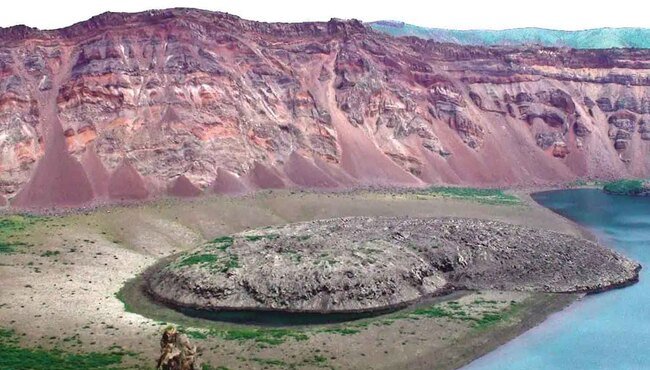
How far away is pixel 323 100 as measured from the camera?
9475cm

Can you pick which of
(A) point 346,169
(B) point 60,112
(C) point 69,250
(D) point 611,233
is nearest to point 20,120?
(B) point 60,112

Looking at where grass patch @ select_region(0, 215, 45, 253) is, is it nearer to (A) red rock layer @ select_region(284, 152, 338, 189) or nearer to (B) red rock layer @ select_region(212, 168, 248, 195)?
(B) red rock layer @ select_region(212, 168, 248, 195)

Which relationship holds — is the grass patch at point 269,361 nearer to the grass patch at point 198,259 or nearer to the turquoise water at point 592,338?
the turquoise water at point 592,338

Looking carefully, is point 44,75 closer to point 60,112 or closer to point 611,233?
point 60,112

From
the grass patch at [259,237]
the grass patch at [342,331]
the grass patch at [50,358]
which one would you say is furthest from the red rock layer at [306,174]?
the grass patch at [50,358]

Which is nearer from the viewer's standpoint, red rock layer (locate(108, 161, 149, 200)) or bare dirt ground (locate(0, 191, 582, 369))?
bare dirt ground (locate(0, 191, 582, 369))

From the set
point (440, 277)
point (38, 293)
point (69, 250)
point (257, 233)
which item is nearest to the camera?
point (38, 293)

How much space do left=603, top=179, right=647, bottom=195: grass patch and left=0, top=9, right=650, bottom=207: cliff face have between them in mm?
9388

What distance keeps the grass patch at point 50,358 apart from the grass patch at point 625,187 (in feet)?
265

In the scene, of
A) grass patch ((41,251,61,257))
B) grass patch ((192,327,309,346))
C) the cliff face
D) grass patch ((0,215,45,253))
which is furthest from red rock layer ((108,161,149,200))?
grass patch ((192,327,309,346))

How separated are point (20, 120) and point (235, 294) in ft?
144

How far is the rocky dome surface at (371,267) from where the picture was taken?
142 feet

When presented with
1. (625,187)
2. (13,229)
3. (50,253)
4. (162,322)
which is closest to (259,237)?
(162,322)

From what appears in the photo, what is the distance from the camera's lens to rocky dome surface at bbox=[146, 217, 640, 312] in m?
43.2
